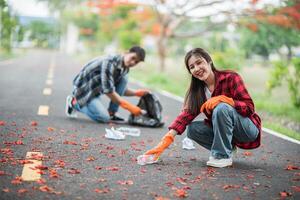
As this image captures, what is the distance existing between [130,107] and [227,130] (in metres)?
2.82

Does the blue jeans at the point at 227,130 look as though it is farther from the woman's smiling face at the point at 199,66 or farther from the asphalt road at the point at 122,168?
the woman's smiling face at the point at 199,66

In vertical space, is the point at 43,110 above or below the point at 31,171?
below

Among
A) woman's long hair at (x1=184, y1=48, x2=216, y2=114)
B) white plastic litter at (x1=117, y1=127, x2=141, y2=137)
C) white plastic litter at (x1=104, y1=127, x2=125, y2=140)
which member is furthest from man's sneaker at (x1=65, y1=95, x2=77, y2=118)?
woman's long hair at (x1=184, y1=48, x2=216, y2=114)

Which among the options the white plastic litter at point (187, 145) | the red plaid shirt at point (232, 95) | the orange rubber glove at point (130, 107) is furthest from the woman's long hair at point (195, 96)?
the orange rubber glove at point (130, 107)

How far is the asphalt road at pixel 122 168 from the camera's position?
4008 mm

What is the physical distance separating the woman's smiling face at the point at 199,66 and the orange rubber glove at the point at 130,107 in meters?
2.67

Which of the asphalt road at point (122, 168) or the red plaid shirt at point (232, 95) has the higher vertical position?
the red plaid shirt at point (232, 95)

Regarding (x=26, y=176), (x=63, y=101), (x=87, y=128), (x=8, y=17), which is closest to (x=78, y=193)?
(x=26, y=176)

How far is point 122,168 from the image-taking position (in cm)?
483

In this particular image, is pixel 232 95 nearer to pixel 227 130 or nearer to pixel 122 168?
pixel 227 130

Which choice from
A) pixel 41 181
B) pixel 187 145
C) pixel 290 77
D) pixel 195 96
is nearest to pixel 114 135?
pixel 187 145

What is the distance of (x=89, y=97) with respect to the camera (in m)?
7.95

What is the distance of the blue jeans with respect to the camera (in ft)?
16.4

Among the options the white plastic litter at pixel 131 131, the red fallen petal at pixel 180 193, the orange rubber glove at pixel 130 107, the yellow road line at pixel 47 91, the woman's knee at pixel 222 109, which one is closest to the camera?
the red fallen petal at pixel 180 193
